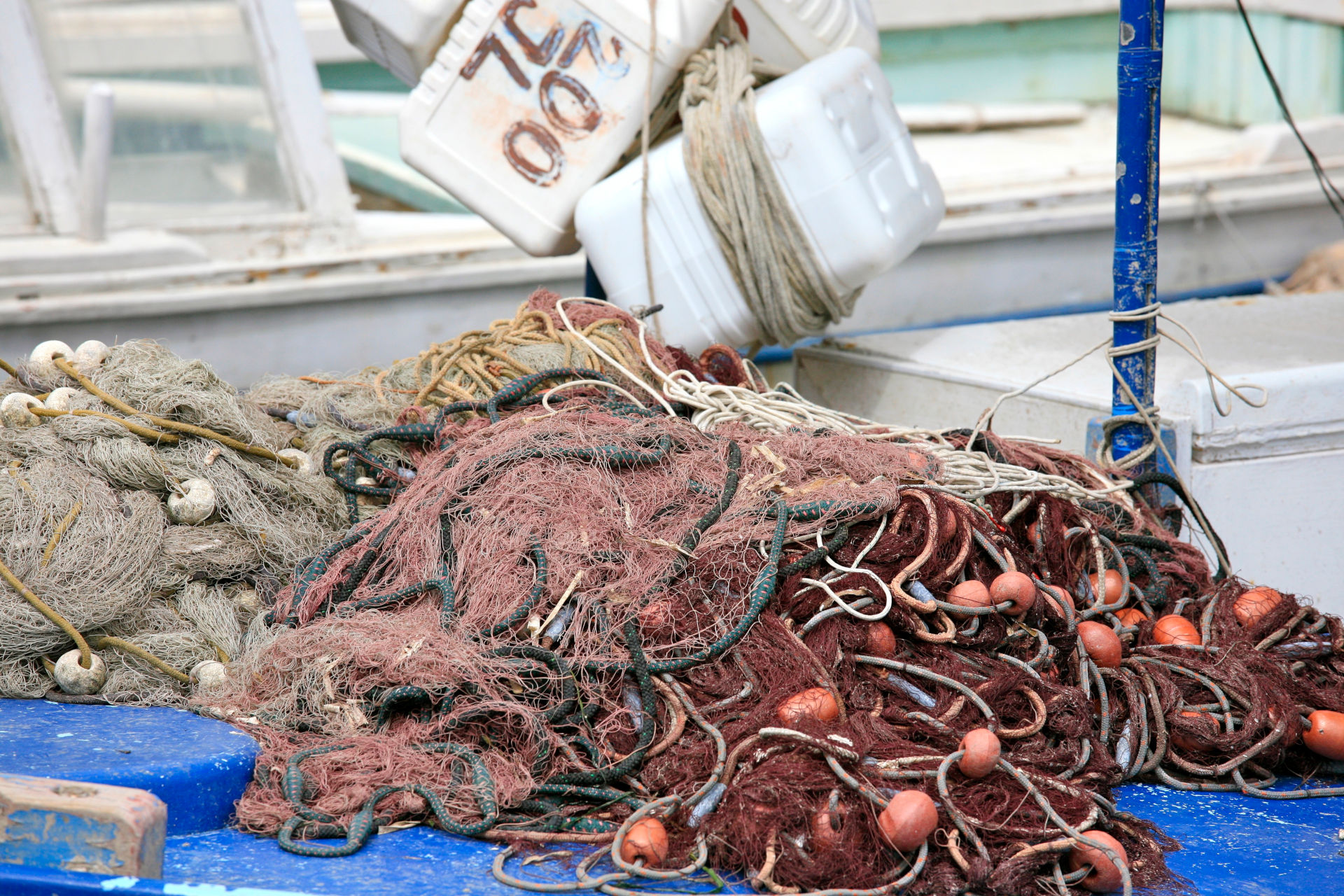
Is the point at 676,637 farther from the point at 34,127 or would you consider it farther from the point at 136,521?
the point at 34,127

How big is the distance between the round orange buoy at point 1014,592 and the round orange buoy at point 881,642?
0.73 ft

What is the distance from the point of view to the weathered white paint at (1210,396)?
2939 millimetres

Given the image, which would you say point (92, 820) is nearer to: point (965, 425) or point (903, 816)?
point (903, 816)

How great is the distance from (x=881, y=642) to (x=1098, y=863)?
1.67 feet

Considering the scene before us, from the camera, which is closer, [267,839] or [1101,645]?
[267,839]

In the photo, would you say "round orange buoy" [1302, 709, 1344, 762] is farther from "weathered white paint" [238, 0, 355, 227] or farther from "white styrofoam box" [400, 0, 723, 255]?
"weathered white paint" [238, 0, 355, 227]

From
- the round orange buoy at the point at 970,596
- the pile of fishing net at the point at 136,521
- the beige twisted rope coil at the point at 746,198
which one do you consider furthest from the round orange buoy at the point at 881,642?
the beige twisted rope coil at the point at 746,198

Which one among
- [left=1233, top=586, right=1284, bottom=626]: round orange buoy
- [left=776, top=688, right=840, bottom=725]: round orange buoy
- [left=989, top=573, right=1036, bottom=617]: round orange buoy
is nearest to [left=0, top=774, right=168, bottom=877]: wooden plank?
[left=776, top=688, right=840, bottom=725]: round orange buoy

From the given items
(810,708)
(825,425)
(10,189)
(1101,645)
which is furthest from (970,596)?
(10,189)

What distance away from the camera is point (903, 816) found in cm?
164

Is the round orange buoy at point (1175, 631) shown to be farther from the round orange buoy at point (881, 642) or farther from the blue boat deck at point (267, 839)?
the round orange buoy at point (881, 642)

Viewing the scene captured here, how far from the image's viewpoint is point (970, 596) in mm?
2092

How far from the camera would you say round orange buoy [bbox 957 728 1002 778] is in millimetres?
1762

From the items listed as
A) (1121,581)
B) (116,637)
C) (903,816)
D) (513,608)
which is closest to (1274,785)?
(1121,581)
